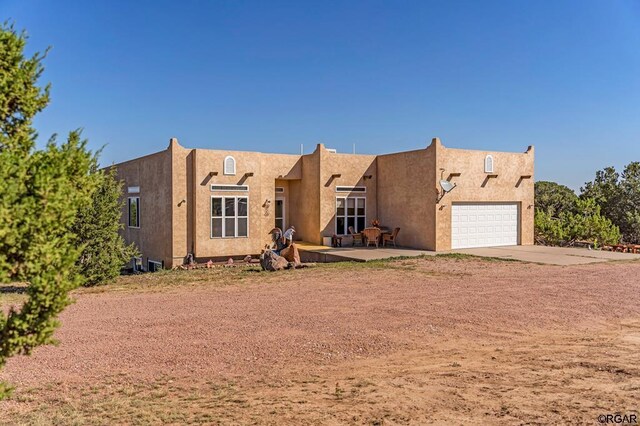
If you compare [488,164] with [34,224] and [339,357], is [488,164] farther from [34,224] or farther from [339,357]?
[34,224]

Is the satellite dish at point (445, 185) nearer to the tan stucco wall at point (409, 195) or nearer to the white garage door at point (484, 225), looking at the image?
the tan stucco wall at point (409, 195)

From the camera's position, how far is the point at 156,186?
21.2 metres

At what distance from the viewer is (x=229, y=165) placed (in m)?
20.4

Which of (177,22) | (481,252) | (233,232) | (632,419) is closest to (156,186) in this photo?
(233,232)

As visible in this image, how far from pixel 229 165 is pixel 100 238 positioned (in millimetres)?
7493

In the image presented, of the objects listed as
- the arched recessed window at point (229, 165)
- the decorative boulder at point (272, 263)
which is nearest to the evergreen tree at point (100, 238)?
the decorative boulder at point (272, 263)

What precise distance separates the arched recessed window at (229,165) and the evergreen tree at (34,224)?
16.3 m

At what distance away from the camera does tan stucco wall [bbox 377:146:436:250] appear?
2098cm

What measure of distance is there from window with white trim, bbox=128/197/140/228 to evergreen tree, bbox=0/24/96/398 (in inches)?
798

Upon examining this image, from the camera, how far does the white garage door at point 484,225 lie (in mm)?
21781

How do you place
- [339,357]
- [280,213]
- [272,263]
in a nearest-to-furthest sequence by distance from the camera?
[339,357]
[272,263]
[280,213]

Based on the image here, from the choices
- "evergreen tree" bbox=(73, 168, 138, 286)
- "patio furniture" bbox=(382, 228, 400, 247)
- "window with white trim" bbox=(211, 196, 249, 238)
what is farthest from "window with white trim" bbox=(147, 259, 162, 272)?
"patio furniture" bbox=(382, 228, 400, 247)

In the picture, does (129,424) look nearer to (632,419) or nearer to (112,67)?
(632,419)

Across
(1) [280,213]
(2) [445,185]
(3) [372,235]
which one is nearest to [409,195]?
(2) [445,185]
